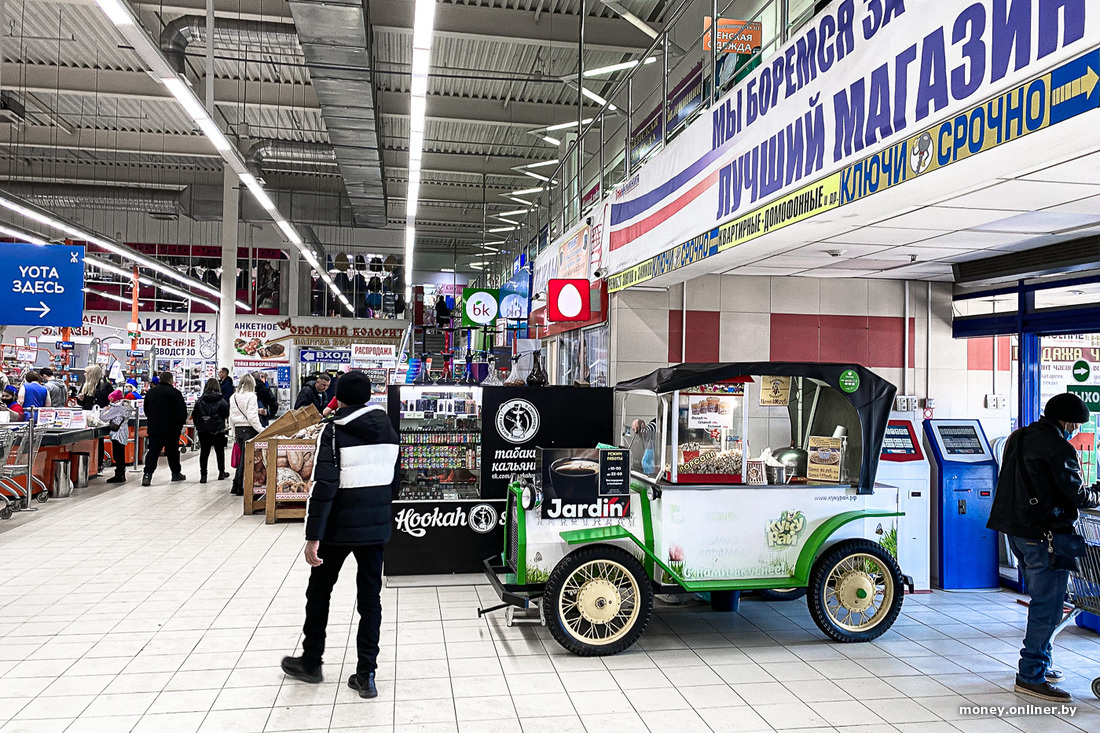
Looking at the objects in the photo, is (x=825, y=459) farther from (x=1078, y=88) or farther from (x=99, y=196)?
(x=99, y=196)

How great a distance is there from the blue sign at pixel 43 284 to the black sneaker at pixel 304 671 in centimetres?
752

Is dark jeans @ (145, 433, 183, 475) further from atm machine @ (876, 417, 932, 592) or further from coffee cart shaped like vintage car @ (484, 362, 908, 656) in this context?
atm machine @ (876, 417, 932, 592)

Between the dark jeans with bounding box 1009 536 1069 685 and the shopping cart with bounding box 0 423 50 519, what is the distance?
9682 millimetres

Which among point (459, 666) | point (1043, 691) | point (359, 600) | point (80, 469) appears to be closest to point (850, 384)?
point (1043, 691)

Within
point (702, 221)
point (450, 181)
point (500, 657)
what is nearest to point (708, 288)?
point (702, 221)

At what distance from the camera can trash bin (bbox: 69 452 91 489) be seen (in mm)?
11562

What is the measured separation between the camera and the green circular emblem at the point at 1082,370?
242 inches

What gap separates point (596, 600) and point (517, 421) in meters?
2.51

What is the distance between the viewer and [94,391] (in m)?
13.9

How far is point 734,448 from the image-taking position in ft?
18.0

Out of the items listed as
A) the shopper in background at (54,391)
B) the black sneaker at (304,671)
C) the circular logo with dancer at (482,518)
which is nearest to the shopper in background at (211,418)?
the shopper in background at (54,391)

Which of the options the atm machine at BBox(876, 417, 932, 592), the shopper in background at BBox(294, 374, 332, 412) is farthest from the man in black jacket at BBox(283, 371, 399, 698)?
the shopper in background at BBox(294, 374, 332, 412)

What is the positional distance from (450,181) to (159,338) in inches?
418

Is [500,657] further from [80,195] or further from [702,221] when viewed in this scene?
[80,195]
